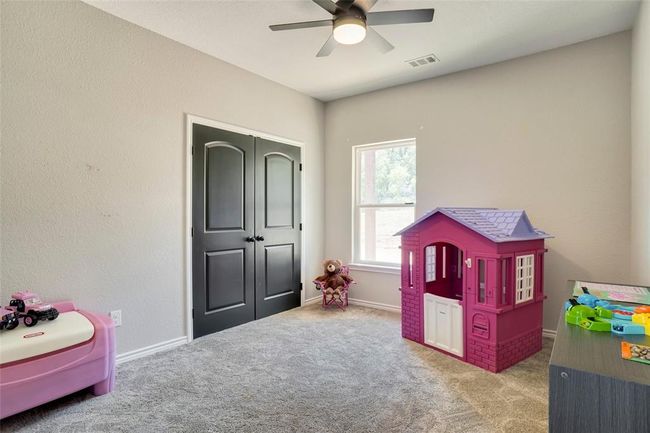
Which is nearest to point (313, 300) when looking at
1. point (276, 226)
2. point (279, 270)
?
point (279, 270)

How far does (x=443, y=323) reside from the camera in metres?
2.85

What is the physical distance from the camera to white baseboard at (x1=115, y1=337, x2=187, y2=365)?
271cm

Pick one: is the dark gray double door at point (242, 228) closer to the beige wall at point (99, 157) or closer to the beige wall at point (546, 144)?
the beige wall at point (99, 157)

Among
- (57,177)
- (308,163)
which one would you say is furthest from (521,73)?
(57,177)

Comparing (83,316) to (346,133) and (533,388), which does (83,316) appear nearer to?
(533,388)

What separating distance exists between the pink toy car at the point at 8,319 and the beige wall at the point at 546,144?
11.2 ft

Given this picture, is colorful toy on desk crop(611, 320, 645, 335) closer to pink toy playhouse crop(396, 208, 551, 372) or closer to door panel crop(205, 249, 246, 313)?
pink toy playhouse crop(396, 208, 551, 372)

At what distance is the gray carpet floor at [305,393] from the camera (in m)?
1.91

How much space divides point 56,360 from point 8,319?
352 millimetres

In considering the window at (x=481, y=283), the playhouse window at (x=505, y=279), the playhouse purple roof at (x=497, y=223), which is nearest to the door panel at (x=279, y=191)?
the playhouse purple roof at (x=497, y=223)

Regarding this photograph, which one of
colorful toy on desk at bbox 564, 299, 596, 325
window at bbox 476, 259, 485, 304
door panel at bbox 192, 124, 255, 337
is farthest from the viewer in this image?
door panel at bbox 192, 124, 255, 337

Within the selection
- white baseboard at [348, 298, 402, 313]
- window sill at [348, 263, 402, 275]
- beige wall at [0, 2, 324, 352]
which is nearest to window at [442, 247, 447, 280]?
window sill at [348, 263, 402, 275]

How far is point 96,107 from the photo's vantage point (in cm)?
259

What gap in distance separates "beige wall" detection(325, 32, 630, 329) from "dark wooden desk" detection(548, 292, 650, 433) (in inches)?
93.9
